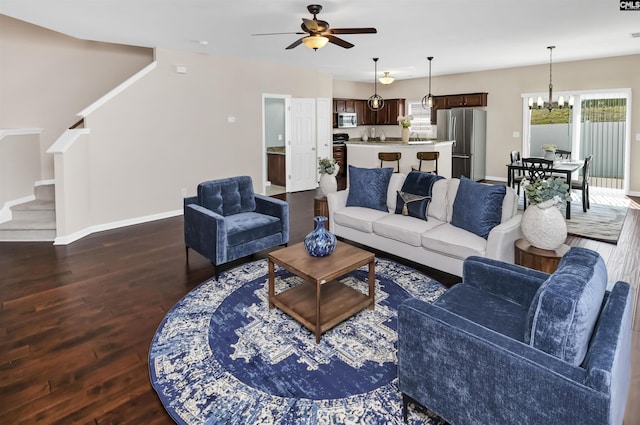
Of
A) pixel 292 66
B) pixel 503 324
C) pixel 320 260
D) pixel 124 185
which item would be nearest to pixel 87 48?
pixel 124 185

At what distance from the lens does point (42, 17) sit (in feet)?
14.8

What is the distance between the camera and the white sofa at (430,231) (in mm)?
3381

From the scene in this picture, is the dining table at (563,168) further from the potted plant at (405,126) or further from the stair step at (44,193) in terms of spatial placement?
the stair step at (44,193)

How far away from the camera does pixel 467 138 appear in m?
9.13

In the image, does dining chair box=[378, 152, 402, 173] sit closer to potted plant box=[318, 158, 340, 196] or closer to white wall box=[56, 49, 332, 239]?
white wall box=[56, 49, 332, 239]

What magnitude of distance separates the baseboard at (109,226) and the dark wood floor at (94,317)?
12cm

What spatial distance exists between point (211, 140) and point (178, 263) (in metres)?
3.27

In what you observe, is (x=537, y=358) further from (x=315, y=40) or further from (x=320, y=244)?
(x=315, y=40)

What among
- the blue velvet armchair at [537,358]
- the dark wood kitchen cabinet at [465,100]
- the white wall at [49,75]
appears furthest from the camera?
the dark wood kitchen cabinet at [465,100]

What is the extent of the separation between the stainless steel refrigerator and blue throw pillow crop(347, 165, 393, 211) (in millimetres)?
5117

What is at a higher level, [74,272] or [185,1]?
[185,1]

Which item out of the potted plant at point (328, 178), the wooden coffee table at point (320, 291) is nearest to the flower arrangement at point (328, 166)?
the potted plant at point (328, 178)

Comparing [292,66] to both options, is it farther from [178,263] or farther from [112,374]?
[112,374]

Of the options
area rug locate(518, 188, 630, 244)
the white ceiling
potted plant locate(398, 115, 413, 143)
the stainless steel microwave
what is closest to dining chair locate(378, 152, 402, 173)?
potted plant locate(398, 115, 413, 143)
